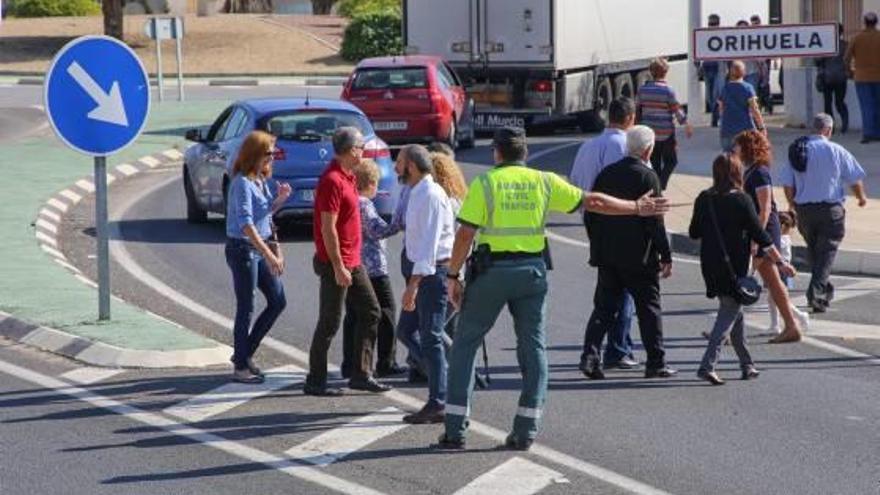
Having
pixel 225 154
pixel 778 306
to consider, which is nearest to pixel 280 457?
pixel 778 306

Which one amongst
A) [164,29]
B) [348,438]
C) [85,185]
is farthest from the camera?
[164,29]

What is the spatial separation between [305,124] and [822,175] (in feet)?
22.4

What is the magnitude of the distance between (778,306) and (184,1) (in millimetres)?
61559

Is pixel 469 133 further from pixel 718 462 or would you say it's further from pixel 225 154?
pixel 718 462

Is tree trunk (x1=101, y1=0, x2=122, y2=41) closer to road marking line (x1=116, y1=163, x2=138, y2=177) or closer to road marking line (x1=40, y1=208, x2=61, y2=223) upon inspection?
road marking line (x1=116, y1=163, x2=138, y2=177)

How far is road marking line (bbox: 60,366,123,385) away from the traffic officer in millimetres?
3082


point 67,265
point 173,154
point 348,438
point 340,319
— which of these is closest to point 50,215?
point 67,265

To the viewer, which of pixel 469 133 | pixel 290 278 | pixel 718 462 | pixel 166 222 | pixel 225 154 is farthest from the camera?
pixel 469 133

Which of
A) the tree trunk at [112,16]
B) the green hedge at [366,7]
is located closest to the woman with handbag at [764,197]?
the tree trunk at [112,16]

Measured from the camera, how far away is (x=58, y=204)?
2358 centimetres

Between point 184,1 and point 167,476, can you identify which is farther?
point 184,1

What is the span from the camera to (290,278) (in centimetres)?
1741

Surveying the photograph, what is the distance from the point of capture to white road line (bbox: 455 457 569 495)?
9438 millimetres

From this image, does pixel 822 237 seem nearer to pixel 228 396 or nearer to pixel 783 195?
pixel 228 396
